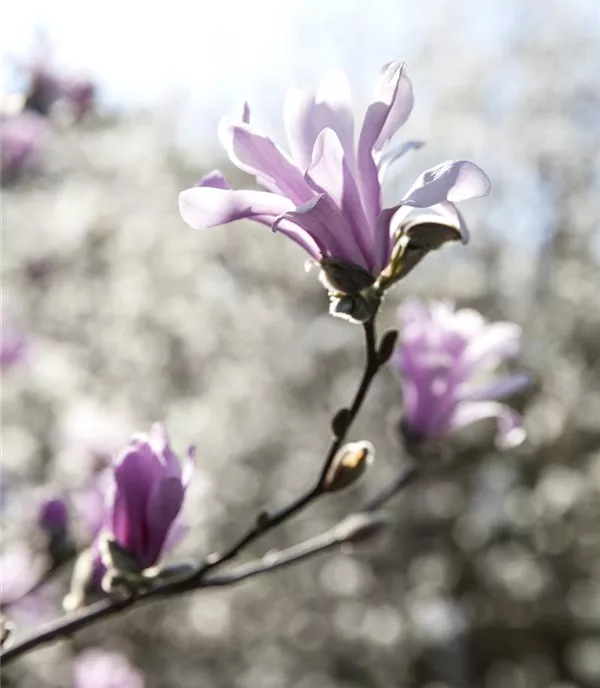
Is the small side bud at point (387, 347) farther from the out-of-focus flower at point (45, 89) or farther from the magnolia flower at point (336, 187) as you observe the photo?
the out-of-focus flower at point (45, 89)

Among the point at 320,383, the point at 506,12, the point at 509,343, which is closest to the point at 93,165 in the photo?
the point at 320,383

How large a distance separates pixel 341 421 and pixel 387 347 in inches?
2.8

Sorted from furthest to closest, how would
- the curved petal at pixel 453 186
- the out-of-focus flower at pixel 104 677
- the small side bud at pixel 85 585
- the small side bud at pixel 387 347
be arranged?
the out-of-focus flower at pixel 104 677, the small side bud at pixel 85 585, the small side bud at pixel 387 347, the curved petal at pixel 453 186

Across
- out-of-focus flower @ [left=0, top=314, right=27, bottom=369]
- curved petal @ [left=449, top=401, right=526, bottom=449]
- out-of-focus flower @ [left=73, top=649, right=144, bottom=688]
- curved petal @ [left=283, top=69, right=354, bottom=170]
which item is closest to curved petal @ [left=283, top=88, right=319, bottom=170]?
curved petal @ [left=283, top=69, right=354, bottom=170]

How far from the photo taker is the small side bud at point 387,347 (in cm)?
71

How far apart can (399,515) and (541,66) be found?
281 centimetres

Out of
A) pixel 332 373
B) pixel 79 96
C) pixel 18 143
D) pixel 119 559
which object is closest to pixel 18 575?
pixel 119 559

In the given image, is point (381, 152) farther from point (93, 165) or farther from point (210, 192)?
point (93, 165)

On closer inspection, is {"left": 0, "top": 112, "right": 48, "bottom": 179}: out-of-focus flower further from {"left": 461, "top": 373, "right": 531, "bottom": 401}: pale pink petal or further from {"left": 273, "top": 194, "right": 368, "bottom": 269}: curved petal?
{"left": 273, "top": 194, "right": 368, "bottom": 269}: curved petal

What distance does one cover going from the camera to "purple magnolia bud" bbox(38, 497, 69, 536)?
0.98m

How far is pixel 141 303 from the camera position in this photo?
14.2 feet

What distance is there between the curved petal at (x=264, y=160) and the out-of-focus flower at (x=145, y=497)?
0.76ft

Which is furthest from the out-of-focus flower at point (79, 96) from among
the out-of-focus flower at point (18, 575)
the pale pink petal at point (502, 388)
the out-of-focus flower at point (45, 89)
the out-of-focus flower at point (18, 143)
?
the pale pink petal at point (502, 388)

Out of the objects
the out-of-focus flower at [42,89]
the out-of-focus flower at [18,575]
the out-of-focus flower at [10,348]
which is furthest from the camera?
the out-of-focus flower at [10,348]
